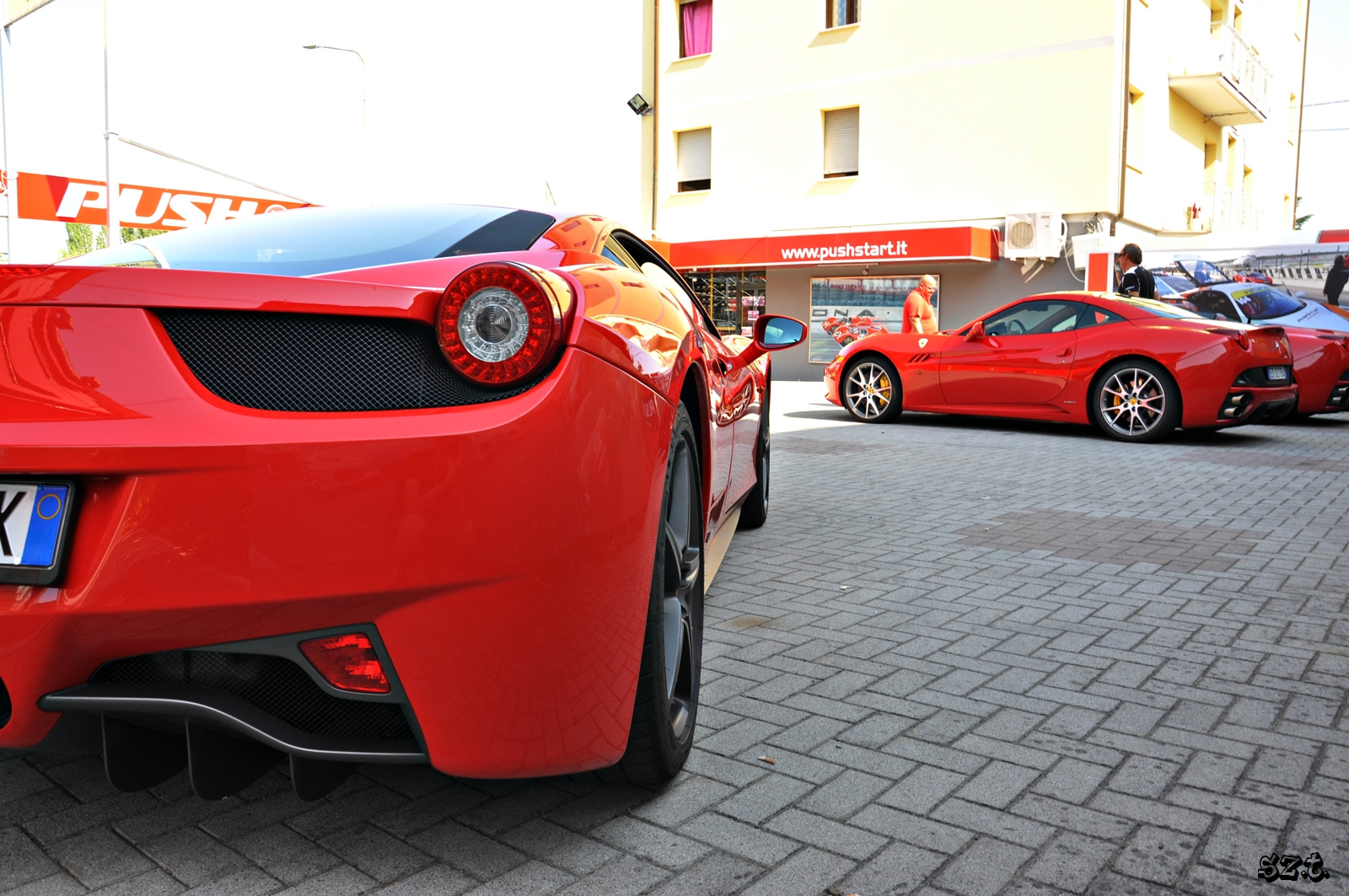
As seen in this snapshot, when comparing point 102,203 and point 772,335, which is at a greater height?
point 102,203

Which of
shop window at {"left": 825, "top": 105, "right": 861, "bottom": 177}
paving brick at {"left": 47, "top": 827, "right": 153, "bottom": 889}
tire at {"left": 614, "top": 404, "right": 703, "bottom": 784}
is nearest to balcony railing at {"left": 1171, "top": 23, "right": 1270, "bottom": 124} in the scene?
shop window at {"left": 825, "top": 105, "right": 861, "bottom": 177}

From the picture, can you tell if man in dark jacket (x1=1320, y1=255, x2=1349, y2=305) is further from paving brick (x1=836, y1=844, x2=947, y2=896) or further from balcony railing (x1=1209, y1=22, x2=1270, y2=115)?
paving brick (x1=836, y1=844, x2=947, y2=896)

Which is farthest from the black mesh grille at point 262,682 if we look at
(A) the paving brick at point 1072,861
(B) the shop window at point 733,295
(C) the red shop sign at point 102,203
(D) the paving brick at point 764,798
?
(C) the red shop sign at point 102,203

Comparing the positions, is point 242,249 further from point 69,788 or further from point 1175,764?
point 1175,764

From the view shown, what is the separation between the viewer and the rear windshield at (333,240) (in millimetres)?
2232

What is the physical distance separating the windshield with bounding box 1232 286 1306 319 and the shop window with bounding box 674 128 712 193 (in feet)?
42.3

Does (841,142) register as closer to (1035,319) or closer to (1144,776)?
(1035,319)

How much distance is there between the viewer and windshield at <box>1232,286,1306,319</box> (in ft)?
45.7

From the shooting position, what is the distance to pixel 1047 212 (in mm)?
19672

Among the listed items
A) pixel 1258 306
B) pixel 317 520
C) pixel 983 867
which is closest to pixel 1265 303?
pixel 1258 306

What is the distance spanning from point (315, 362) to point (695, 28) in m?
25.2

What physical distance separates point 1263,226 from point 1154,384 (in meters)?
24.2

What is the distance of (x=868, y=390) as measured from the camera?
12000 millimetres

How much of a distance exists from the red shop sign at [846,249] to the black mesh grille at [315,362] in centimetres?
1891
